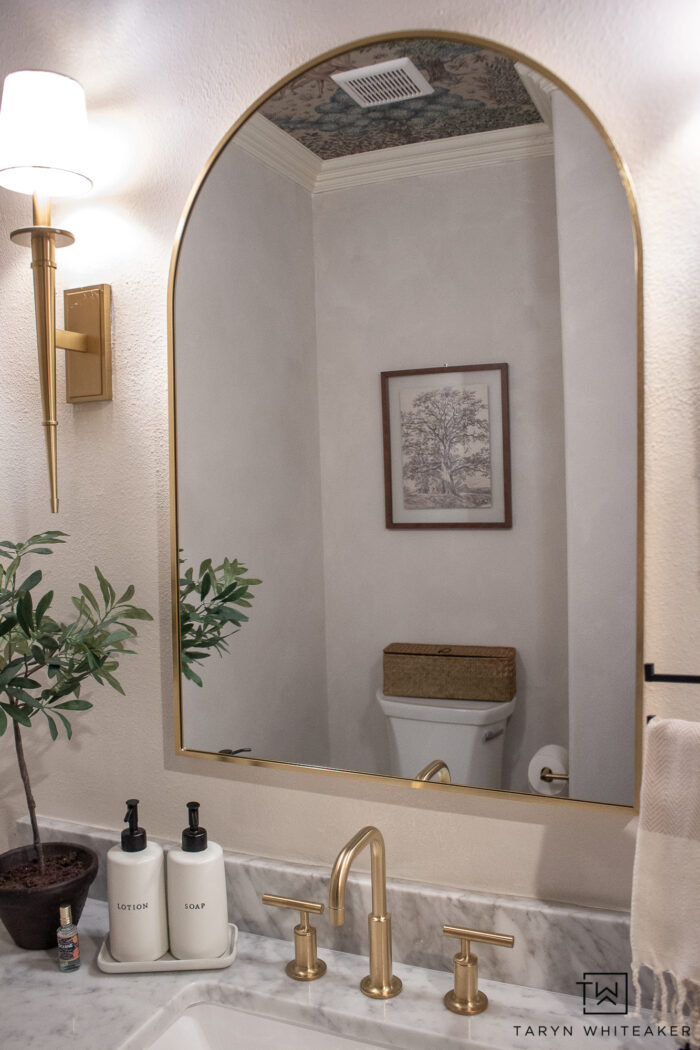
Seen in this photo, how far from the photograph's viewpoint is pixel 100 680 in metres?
1.19

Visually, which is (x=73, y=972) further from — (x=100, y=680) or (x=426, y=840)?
(x=426, y=840)

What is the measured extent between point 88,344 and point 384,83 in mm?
563

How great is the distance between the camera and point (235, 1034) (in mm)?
1029

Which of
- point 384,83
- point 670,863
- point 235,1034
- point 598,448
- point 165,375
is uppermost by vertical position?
point 384,83

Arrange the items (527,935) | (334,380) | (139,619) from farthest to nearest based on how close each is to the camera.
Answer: (139,619), (334,380), (527,935)

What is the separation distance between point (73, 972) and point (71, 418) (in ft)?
2.58

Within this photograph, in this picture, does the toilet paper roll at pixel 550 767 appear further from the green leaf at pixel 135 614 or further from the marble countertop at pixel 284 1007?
the green leaf at pixel 135 614

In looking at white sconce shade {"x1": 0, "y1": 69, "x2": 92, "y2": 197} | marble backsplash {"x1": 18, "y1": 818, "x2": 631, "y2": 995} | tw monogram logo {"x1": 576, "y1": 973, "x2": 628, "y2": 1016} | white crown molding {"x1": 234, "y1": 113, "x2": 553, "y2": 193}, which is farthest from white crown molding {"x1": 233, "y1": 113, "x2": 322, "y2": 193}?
tw monogram logo {"x1": 576, "y1": 973, "x2": 628, "y2": 1016}

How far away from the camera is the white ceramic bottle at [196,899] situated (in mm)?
1087

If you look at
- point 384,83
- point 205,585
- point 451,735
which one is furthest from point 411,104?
point 451,735

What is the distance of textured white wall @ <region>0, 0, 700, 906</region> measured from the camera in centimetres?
96

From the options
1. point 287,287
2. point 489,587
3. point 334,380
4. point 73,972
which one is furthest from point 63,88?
point 73,972

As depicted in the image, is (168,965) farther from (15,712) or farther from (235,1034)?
(15,712)

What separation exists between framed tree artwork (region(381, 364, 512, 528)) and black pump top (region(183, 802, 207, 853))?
0.45m
